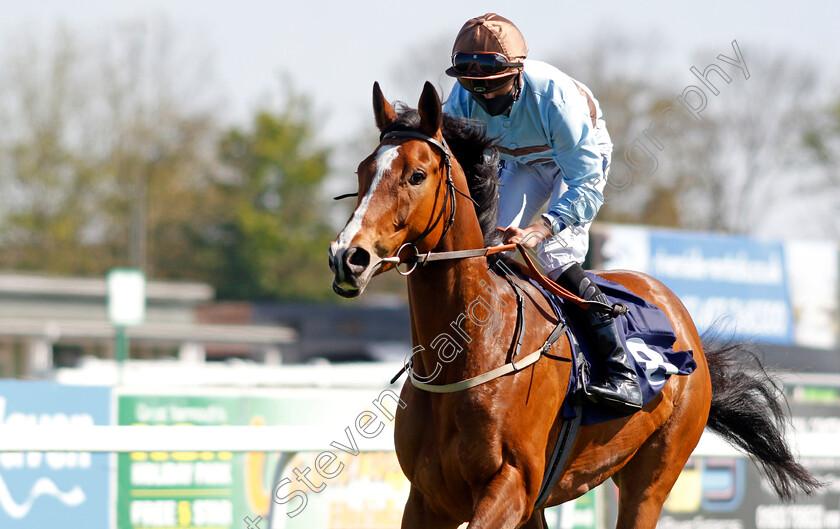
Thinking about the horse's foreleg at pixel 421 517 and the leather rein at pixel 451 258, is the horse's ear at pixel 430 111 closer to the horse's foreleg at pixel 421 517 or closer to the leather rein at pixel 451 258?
the leather rein at pixel 451 258

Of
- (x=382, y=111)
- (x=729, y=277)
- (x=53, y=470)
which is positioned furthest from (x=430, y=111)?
(x=729, y=277)

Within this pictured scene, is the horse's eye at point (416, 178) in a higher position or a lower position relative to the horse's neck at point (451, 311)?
higher

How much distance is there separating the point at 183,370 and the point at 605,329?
6258 mm

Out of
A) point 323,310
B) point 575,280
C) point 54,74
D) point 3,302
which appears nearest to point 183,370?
point 575,280

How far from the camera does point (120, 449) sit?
3787 mm

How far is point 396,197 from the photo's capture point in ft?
9.92

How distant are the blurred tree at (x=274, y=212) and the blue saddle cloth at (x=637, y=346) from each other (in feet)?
110

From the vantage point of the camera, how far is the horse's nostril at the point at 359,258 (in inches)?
112

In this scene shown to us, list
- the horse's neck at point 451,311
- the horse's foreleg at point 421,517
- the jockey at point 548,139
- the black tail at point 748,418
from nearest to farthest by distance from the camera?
1. the horse's neck at point 451,311
2. the horse's foreleg at point 421,517
3. the jockey at point 548,139
4. the black tail at point 748,418

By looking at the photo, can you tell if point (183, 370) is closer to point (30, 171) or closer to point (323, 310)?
point (323, 310)

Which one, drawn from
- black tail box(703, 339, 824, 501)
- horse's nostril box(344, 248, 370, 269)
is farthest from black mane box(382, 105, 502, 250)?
black tail box(703, 339, 824, 501)

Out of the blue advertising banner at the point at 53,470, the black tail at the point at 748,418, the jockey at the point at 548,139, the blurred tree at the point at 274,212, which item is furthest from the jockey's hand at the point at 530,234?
the blurred tree at the point at 274,212

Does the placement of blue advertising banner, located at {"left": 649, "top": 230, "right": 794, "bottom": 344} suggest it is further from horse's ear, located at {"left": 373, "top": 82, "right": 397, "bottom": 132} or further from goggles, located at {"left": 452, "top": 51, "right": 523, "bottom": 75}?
horse's ear, located at {"left": 373, "top": 82, "right": 397, "bottom": 132}

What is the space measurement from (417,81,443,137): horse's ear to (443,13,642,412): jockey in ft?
1.26
